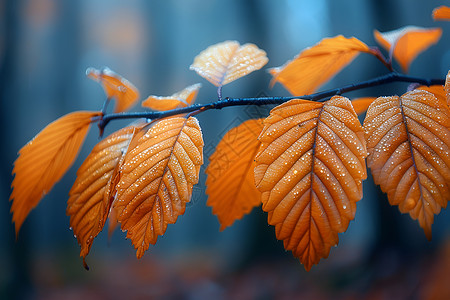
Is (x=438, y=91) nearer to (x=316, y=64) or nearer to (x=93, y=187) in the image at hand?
(x=316, y=64)

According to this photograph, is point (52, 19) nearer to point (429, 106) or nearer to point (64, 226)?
point (64, 226)

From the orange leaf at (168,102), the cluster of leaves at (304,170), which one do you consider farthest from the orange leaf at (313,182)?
the orange leaf at (168,102)

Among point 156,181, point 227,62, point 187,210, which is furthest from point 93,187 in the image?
point 187,210

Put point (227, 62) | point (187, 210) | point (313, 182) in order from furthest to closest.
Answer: point (187, 210) → point (227, 62) → point (313, 182)

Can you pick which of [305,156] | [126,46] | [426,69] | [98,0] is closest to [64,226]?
[126,46]

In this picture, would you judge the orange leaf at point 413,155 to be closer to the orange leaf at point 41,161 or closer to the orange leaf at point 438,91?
the orange leaf at point 438,91
